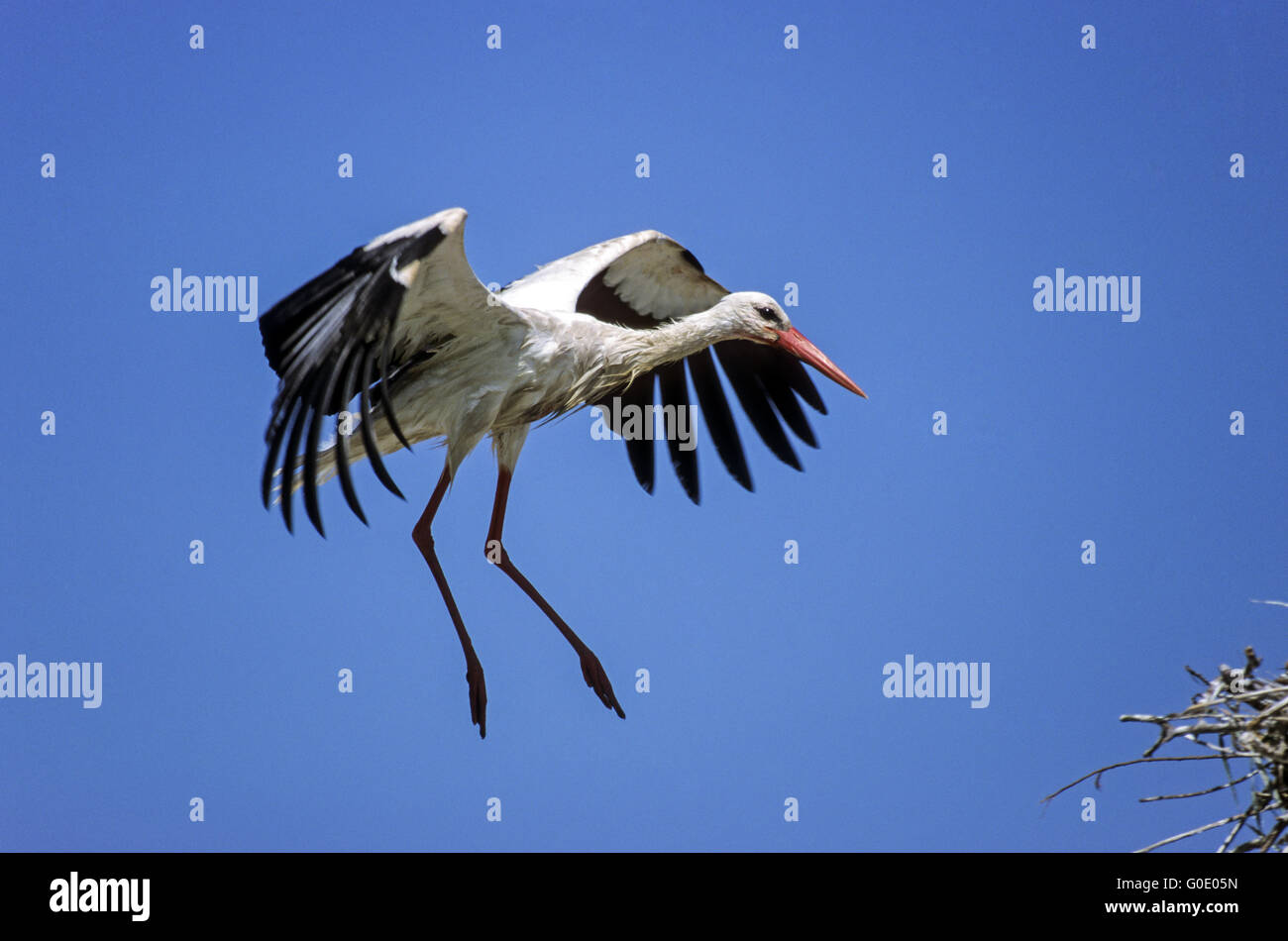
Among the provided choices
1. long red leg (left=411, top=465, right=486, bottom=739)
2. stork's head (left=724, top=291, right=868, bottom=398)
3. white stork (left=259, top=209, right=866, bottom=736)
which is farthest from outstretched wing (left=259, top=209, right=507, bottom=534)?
stork's head (left=724, top=291, right=868, bottom=398)

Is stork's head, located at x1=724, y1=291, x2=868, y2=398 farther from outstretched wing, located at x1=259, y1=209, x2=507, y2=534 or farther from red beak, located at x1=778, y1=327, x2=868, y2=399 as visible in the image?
outstretched wing, located at x1=259, y1=209, x2=507, y2=534

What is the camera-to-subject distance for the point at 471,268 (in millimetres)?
7039

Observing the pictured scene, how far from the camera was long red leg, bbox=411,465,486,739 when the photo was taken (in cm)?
714

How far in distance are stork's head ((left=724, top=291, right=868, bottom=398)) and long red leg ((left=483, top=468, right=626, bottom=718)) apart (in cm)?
152

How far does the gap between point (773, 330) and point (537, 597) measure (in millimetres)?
1927

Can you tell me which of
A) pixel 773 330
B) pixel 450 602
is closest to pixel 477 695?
pixel 450 602

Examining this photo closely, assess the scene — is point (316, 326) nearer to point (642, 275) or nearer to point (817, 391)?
point (642, 275)

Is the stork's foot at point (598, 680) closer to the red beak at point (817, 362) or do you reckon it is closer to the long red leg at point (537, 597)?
the long red leg at point (537, 597)

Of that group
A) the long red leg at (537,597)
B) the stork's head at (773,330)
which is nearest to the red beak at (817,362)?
the stork's head at (773,330)

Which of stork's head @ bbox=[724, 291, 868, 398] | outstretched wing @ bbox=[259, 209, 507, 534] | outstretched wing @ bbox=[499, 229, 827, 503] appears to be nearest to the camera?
outstretched wing @ bbox=[259, 209, 507, 534]

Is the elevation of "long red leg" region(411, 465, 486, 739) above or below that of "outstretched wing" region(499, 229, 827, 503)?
below

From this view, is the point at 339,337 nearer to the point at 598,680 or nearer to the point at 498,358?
the point at 498,358

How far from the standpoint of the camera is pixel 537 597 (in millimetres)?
8039

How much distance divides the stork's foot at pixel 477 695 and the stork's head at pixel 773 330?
2.38m
